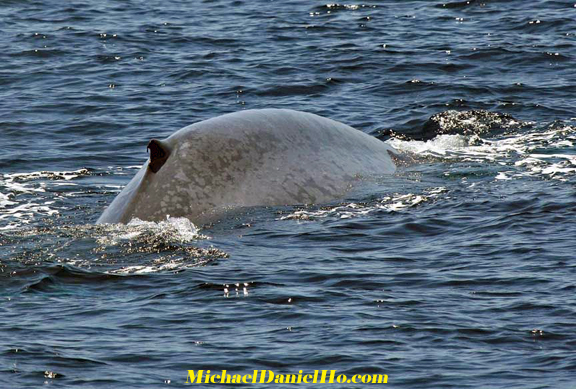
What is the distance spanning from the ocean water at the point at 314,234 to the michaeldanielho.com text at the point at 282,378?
0.32 ft

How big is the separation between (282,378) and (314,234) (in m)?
4.19

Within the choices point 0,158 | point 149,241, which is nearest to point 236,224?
point 149,241

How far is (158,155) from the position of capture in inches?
533

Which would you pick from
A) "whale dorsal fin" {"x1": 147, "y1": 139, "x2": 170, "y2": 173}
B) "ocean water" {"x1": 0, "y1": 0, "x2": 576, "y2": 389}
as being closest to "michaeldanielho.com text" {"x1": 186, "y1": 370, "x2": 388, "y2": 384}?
"ocean water" {"x1": 0, "y1": 0, "x2": 576, "y2": 389}

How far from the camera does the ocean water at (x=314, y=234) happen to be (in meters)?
10.3

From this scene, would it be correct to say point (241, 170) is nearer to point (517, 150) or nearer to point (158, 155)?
point (158, 155)

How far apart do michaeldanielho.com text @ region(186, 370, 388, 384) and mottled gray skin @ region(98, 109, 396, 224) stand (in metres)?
3.69

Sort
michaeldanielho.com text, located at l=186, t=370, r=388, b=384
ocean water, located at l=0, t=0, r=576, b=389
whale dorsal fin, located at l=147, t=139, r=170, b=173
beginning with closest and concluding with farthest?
michaeldanielho.com text, located at l=186, t=370, r=388, b=384 → ocean water, located at l=0, t=0, r=576, b=389 → whale dorsal fin, located at l=147, t=139, r=170, b=173

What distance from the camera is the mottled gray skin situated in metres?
13.5

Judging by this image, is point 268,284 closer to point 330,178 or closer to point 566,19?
point 330,178

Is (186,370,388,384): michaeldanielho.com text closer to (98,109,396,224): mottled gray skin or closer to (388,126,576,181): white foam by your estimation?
(98,109,396,224): mottled gray skin

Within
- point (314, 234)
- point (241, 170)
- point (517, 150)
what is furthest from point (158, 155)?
point (517, 150)

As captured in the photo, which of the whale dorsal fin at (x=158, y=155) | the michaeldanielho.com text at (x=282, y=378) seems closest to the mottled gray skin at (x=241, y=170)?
the whale dorsal fin at (x=158, y=155)

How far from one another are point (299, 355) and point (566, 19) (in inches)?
854
